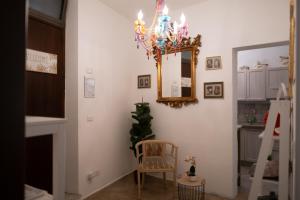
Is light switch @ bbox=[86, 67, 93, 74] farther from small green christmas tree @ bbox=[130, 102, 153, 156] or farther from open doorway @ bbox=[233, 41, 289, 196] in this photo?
open doorway @ bbox=[233, 41, 289, 196]

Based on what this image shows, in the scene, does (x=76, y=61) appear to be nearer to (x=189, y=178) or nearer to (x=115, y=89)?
(x=115, y=89)

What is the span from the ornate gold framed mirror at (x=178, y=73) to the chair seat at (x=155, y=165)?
971 mm

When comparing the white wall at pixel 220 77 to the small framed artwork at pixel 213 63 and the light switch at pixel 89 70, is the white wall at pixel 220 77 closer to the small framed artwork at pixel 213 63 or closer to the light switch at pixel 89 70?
the small framed artwork at pixel 213 63

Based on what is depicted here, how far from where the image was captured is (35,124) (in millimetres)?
779

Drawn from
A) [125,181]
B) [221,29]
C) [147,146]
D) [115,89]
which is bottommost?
[125,181]

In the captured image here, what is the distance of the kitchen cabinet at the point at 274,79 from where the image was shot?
4.25m

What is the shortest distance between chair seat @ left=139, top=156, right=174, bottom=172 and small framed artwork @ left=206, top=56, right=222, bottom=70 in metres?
1.67

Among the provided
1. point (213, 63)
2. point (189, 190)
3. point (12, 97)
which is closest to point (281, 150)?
point (189, 190)

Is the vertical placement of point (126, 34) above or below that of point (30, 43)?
above

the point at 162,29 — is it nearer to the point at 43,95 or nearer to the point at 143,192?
the point at 43,95

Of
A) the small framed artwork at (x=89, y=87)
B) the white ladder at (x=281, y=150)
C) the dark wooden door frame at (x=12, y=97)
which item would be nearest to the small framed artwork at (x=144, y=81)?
the small framed artwork at (x=89, y=87)

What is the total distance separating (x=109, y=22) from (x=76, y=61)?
1037mm

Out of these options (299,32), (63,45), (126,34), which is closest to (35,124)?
(299,32)

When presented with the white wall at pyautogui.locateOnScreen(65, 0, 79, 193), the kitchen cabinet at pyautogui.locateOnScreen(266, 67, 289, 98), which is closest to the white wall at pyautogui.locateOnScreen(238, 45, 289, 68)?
the kitchen cabinet at pyautogui.locateOnScreen(266, 67, 289, 98)
